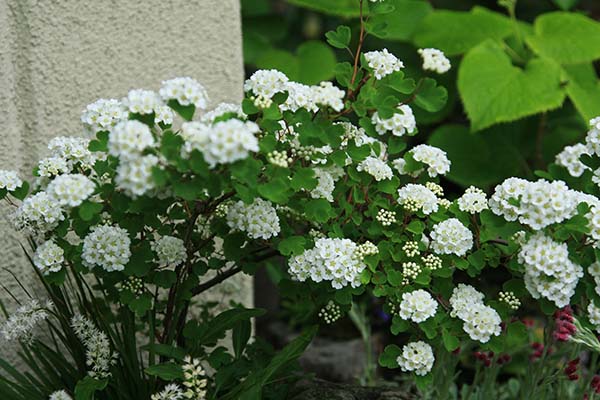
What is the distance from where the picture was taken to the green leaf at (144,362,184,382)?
5.12 feet

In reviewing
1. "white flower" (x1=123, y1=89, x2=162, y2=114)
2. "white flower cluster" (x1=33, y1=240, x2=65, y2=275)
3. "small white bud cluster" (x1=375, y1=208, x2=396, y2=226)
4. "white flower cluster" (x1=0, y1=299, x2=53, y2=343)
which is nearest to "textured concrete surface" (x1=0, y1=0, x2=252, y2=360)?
"white flower cluster" (x1=0, y1=299, x2=53, y2=343)

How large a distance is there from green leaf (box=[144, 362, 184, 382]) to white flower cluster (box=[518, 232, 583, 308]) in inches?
25.1

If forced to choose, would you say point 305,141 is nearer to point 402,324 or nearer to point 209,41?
point 402,324

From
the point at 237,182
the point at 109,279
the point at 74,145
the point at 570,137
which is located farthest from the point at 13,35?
the point at 570,137

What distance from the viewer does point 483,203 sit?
1622 millimetres

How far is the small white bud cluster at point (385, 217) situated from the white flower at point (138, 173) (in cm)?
49

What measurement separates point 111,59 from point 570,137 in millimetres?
1753

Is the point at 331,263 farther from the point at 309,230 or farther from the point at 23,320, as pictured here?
the point at 23,320

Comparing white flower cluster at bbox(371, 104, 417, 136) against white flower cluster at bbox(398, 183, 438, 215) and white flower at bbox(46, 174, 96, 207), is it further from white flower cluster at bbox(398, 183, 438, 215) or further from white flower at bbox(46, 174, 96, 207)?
white flower at bbox(46, 174, 96, 207)

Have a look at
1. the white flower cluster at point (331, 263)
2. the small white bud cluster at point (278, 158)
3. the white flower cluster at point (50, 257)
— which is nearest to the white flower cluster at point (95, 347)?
the white flower cluster at point (50, 257)

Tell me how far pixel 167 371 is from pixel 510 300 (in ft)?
2.11

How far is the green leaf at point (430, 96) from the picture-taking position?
63.9 inches

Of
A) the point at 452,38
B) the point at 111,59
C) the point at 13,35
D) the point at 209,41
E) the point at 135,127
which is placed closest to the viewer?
the point at 135,127

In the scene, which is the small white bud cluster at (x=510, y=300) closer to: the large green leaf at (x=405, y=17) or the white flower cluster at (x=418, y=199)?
the white flower cluster at (x=418, y=199)
